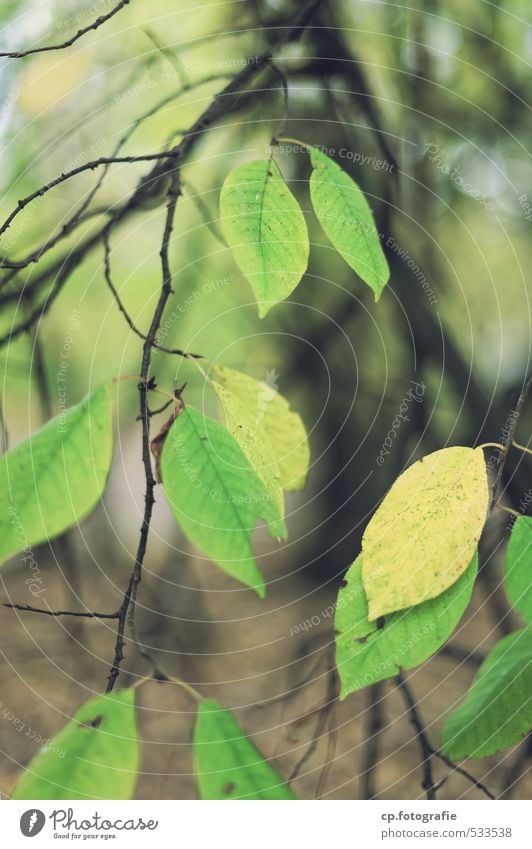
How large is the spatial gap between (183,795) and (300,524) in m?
0.16

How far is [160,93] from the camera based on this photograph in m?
0.40

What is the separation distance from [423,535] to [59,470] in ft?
0.52

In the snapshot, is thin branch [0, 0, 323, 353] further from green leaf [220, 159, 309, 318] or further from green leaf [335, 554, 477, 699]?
green leaf [335, 554, 477, 699]

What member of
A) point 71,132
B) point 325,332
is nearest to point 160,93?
point 71,132

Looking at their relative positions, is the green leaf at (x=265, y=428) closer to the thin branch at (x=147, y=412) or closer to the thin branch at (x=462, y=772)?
the thin branch at (x=147, y=412)

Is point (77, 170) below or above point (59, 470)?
above

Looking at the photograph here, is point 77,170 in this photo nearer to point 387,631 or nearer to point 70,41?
point 70,41

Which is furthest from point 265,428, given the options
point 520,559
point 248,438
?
point 520,559

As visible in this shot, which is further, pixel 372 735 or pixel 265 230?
pixel 372 735

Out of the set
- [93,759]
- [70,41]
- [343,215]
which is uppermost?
[70,41]

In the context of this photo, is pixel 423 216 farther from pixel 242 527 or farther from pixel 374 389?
pixel 242 527

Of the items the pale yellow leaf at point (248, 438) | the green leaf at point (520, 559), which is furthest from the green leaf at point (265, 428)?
the green leaf at point (520, 559)

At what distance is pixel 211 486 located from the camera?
1.08ft

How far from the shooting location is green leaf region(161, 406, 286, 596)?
0.33 m
